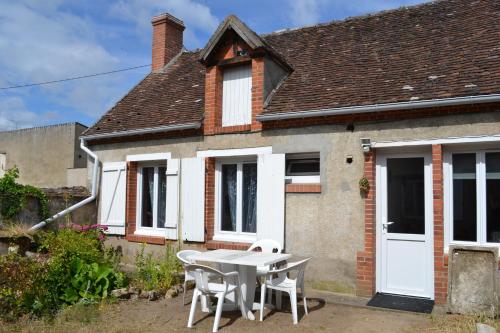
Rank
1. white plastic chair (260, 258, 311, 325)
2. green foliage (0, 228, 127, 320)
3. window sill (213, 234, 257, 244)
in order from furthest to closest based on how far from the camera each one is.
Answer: window sill (213, 234, 257, 244), green foliage (0, 228, 127, 320), white plastic chair (260, 258, 311, 325)

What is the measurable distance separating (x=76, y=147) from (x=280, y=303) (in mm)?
14056

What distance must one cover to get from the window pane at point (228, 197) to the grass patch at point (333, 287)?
2004 millimetres

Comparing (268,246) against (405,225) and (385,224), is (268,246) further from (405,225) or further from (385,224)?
(405,225)

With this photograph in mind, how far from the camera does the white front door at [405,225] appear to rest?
691 cm

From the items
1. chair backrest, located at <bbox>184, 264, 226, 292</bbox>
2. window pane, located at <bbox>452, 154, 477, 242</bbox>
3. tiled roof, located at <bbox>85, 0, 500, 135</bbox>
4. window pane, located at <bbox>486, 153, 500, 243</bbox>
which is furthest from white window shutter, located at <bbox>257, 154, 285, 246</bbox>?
window pane, located at <bbox>486, 153, 500, 243</bbox>

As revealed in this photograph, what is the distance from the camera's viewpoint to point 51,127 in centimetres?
1898

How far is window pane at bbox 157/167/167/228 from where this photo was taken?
9922 mm

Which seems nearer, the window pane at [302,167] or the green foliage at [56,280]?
the green foliage at [56,280]

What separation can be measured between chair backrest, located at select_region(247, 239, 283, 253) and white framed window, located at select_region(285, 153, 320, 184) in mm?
1179

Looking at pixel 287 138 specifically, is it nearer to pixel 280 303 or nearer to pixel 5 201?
pixel 280 303

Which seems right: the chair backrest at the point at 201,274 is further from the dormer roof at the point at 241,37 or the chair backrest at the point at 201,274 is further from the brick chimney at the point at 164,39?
the brick chimney at the point at 164,39

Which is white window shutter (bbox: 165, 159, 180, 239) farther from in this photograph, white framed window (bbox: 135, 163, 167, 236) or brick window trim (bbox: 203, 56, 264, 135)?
brick window trim (bbox: 203, 56, 264, 135)

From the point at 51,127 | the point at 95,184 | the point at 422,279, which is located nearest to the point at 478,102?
the point at 422,279

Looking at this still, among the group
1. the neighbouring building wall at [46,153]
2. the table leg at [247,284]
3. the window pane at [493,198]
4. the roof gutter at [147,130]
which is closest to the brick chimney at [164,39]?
the roof gutter at [147,130]
